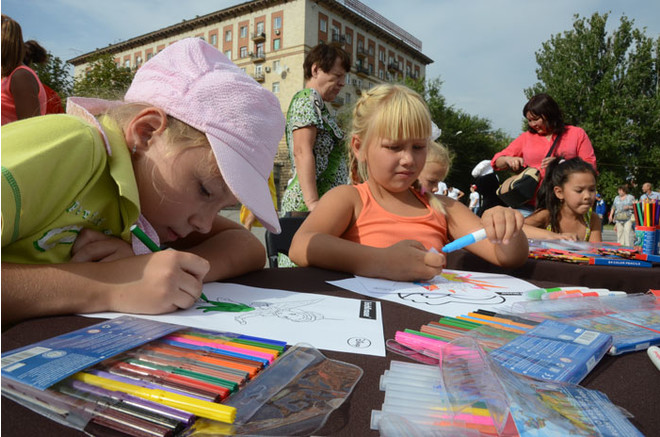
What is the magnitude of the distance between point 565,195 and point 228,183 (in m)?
2.49

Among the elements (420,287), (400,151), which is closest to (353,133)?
(400,151)

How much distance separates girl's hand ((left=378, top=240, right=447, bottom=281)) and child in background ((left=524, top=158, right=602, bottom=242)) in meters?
1.76

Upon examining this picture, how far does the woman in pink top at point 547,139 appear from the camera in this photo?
9.40 ft

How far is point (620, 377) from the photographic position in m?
0.50

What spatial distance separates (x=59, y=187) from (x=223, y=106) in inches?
11.9

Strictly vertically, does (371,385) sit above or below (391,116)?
below

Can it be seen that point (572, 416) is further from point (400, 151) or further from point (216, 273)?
point (400, 151)

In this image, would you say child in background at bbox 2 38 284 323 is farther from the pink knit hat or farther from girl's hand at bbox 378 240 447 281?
girl's hand at bbox 378 240 447 281

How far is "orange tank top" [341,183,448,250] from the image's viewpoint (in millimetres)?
1412

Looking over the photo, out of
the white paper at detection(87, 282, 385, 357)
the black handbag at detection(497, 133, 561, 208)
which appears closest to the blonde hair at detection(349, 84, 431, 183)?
the white paper at detection(87, 282, 385, 357)

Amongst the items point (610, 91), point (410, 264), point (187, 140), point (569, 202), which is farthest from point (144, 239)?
point (610, 91)

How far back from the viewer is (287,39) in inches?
983

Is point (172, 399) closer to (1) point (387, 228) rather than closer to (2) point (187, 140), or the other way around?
(2) point (187, 140)

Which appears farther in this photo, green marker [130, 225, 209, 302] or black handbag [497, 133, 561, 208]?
black handbag [497, 133, 561, 208]
